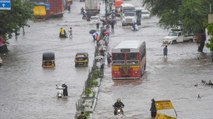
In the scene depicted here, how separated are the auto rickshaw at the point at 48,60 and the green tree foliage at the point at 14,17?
30.4 feet

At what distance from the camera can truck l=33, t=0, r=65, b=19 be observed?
95.2 metres

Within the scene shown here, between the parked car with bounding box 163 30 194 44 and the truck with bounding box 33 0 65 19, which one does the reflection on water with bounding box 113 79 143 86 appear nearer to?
the parked car with bounding box 163 30 194 44

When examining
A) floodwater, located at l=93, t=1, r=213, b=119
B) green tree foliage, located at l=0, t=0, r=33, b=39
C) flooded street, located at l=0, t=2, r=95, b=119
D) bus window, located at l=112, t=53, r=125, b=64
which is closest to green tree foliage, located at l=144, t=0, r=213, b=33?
floodwater, located at l=93, t=1, r=213, b=119

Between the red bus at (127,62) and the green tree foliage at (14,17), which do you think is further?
the green tree foliage at (14,17)

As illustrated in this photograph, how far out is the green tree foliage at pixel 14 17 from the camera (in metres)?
64.5

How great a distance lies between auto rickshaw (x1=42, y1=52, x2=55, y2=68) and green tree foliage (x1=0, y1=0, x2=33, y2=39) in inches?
365

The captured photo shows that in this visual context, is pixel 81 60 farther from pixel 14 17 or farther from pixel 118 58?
pixel 14 17

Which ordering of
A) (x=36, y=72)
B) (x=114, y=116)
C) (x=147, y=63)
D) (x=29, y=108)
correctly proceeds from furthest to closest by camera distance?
1. (x=147, y=63)
2. (x=36, y=72)
3. (x=29, y=108)
4. (x=114, y=116)

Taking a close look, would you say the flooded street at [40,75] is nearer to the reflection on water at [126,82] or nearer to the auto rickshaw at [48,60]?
the auto rickshaw at [48,60]

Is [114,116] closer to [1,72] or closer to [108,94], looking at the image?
[108,94]

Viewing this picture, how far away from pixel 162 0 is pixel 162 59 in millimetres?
11857

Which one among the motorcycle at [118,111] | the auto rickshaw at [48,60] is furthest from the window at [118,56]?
the motorcycle at [118,111]

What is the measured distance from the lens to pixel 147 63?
5753 centimetres

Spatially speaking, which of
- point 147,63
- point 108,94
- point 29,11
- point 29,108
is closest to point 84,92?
point 108,94
